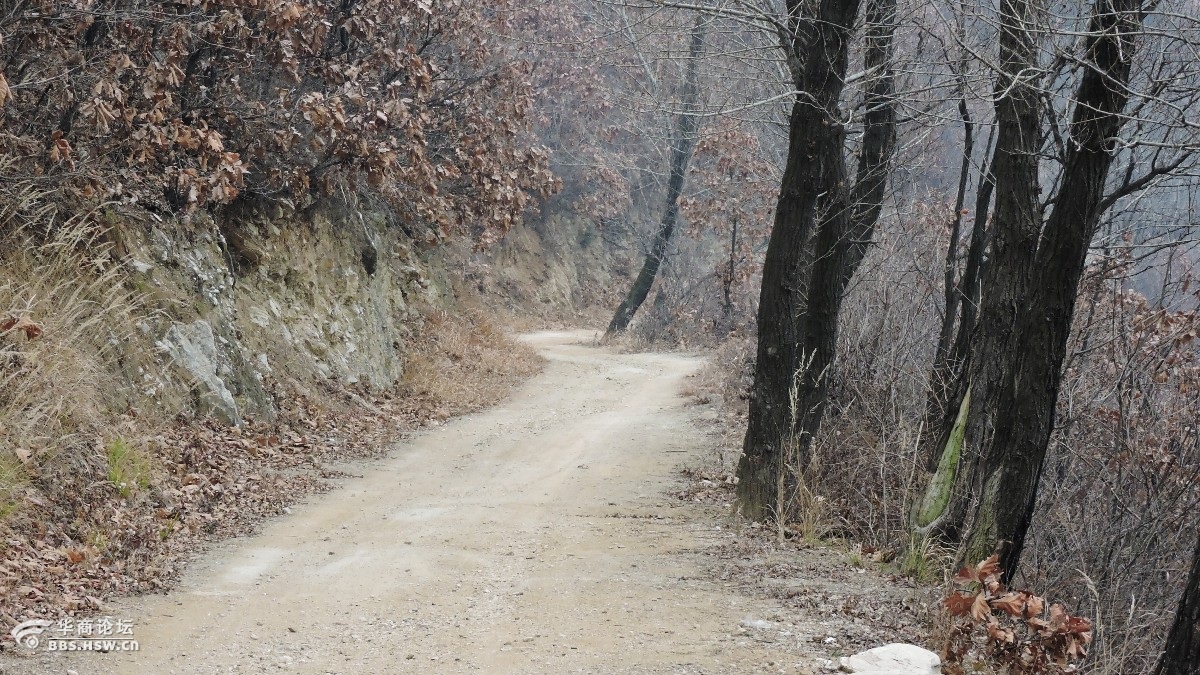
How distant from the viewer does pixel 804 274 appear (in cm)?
935

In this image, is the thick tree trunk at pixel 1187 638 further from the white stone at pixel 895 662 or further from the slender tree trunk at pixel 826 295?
the slender tree trunk at pixel 826 295

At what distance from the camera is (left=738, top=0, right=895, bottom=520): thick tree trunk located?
8984 millimetres

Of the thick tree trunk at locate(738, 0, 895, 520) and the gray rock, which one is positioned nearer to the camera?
the thick tree trunk at locate(738, 0, 895, 520)

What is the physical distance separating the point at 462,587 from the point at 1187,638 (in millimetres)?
4320

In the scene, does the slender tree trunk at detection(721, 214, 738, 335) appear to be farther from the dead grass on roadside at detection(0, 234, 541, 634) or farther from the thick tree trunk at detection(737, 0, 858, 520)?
the thick tree trunk at detection(737, 0, 858, 520)

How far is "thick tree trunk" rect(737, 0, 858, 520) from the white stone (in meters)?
3.67

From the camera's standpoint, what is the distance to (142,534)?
727 cm

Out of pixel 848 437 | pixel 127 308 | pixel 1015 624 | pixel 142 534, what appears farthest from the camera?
pixel 848 437

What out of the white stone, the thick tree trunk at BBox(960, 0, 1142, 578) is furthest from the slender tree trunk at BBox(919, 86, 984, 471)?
the white stone

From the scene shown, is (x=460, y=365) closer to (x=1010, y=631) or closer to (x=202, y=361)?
(x=202, y=361)

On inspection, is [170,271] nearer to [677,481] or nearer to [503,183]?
[677,481]

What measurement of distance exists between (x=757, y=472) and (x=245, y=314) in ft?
22.9

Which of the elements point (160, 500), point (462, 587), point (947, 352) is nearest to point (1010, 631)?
point (462, 587)

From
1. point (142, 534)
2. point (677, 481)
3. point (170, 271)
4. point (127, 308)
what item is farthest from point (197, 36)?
point (677, 481)
